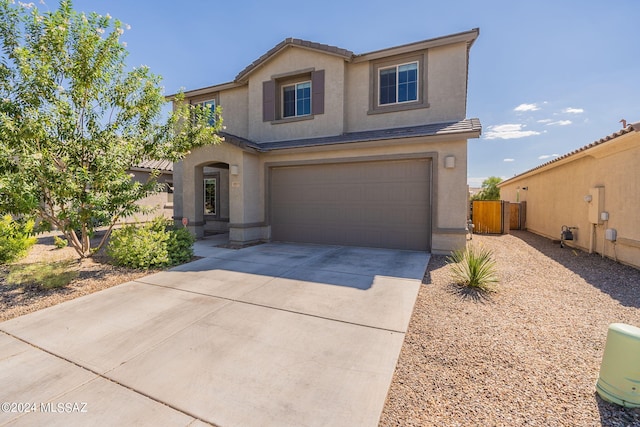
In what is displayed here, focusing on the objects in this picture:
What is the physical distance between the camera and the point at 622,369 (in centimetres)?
246

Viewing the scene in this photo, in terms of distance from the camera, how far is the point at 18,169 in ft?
17.5

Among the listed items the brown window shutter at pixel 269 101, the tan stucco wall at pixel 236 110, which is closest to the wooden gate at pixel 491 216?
the brown window shutter at pixel 269 101

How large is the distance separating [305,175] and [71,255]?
780 centimetres

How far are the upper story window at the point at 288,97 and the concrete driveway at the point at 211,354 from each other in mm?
7811

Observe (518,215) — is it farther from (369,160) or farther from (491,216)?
(369,160)

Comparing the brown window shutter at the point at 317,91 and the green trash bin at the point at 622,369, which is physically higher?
the brown window shutter at the point at 317,91

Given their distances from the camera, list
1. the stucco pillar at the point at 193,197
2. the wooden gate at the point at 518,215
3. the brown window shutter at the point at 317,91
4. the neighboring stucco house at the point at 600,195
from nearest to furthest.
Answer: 1. the neighboring stucco house at the point at 600,195
2. the brown window shutter at the point at 317,91
3. the stucco pillar at the point at 193,197
4. the wooden gate at the point at 518,215

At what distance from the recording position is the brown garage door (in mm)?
9039

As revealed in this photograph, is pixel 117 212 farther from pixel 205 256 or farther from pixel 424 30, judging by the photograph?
pixel 424 30

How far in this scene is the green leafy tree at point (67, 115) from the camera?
5.33 meters

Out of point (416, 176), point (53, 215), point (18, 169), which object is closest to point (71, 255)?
point (53, 215)

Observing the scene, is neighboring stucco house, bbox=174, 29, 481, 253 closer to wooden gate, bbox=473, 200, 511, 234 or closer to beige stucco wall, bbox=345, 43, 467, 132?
beige stucco wall, bbox=345, 43, 467, 132

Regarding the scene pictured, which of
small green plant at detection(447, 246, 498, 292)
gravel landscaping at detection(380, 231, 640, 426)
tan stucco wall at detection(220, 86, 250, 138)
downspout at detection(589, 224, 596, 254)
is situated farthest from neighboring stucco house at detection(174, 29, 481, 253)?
downspout at detection(589, 224, 596, 254)

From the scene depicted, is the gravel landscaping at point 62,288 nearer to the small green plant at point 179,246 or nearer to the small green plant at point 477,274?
the small green plant at point 179,246
